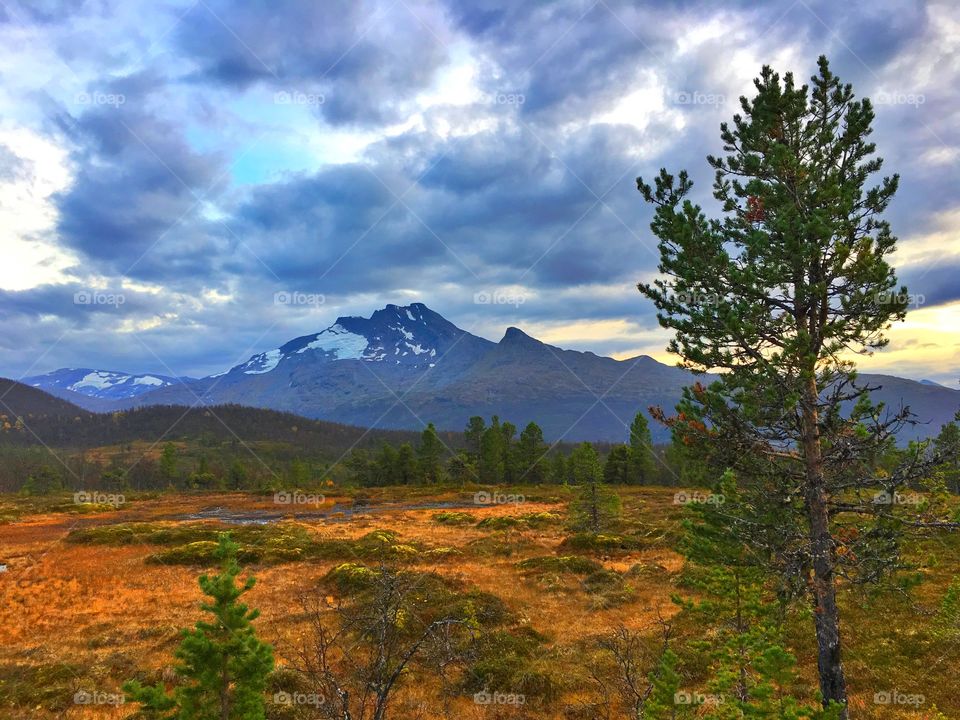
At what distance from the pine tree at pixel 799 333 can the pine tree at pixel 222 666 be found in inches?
360

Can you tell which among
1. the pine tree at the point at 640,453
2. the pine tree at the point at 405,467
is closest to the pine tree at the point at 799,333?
the pine tree at the point at 640,453

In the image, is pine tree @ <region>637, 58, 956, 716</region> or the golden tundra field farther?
the golden tundra field

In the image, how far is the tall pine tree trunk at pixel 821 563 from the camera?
935cm

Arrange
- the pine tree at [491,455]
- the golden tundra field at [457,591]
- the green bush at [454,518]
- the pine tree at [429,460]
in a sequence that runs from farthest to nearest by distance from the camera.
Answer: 1. the pine tree at [429,460]
2. the pine tree at [491,455]
3. the green bush at [454,518]
4. the golden tundra field at [457,591]

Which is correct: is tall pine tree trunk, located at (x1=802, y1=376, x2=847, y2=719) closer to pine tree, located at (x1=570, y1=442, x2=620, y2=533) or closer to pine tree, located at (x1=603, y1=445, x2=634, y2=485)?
pine tree, located at (x1=570, y1=442, x2=620, y2=533)

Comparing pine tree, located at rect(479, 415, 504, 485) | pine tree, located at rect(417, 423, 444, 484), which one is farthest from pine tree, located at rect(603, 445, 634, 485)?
pine tree, located at rect(417, 423, 444, 484)

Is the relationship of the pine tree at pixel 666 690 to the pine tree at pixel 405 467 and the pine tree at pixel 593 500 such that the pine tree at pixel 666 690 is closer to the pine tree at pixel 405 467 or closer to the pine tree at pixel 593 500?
the pine tree at pixel 593 500

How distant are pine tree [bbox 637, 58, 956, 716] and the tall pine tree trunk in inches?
1.0

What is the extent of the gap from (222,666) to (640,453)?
273 feet

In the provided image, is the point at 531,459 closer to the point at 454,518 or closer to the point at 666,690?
the point at 454,518

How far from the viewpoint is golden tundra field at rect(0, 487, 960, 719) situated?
14.2 meters

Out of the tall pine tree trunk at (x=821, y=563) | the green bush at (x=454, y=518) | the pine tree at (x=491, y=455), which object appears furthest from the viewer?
the pine tree at (x=491, y=455)

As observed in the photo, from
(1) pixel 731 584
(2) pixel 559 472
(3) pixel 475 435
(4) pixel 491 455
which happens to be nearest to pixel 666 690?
(1) pixel 731 584

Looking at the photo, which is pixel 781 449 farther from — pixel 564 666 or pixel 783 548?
pixel 564 666
